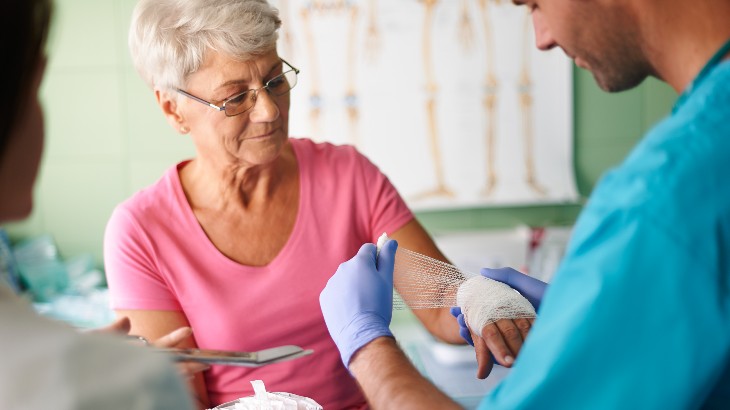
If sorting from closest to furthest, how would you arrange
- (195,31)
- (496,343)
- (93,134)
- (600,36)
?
(600,36), (496,343), (195,31), (93,134)

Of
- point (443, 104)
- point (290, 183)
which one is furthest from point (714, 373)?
point (443, 104)

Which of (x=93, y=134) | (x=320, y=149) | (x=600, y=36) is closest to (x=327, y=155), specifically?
(x=320, y=149)

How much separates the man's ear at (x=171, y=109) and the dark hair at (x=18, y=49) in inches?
30.3

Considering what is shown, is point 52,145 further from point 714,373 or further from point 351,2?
point 714,373

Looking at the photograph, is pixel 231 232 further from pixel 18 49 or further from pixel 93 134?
pixel 93 134

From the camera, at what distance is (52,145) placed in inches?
105

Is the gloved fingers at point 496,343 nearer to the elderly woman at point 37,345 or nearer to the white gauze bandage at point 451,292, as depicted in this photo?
the white gauze bandage at point 451,292

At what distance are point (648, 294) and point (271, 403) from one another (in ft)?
2.05

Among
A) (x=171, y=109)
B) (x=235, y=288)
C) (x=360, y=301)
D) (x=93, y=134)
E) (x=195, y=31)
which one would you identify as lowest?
(x=93, y=134)

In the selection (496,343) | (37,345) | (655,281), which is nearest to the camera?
(37,345)

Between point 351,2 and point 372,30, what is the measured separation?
12 cm

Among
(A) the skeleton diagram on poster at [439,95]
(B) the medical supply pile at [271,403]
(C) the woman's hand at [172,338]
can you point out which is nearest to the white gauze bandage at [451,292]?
(B) the medical supply pile at [271,403]

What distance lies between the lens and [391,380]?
0.90 m

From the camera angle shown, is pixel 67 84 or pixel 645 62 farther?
pixel 67 84
